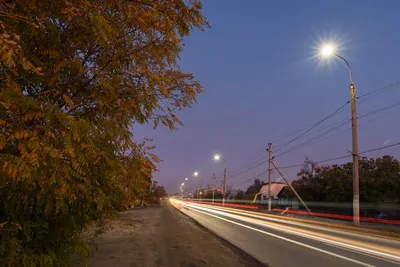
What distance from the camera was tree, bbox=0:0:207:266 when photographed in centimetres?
232

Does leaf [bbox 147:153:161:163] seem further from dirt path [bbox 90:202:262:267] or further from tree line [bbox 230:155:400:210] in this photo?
tree line [bbox 230:155:400:210]

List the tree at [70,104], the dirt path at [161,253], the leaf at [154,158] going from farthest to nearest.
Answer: the dirt path at [161,253]
the leaf at [154,158]
the tree at [70,104]

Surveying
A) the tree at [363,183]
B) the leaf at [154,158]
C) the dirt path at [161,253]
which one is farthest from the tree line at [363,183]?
the leaf at [154,158]

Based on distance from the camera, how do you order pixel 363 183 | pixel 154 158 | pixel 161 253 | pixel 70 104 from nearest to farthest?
pixel 70 104, pixel 154 158, pixel 161 253, pixel 363 183

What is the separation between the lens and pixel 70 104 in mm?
2828

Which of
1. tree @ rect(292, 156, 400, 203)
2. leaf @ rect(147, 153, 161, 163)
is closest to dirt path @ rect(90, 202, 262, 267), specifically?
leaf @ rect(147, 153, 161, 163)

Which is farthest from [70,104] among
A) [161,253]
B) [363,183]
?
[363,183]

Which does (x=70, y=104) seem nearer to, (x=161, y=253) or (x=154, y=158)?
(x=154, y=158)

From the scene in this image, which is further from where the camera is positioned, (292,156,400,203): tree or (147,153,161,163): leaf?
(292,156,400,203): tree

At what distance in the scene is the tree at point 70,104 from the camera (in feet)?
7.62

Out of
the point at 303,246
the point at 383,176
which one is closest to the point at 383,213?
the point at 383,176

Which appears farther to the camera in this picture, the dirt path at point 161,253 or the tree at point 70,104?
the dirt path at point 161,253

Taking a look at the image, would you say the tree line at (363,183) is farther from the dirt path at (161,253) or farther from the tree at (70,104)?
the tree at (70,104)

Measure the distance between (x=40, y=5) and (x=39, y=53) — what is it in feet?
2.28
